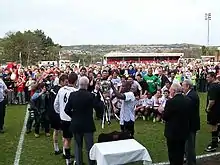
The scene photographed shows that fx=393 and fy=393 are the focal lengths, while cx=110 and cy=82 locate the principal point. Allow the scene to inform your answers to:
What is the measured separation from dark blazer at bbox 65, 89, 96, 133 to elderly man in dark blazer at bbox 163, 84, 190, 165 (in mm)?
1354

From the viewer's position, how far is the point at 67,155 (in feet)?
26.2

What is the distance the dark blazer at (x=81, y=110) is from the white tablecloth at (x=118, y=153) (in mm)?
727

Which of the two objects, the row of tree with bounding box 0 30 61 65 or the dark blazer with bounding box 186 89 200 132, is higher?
the row of tree with bounding box 0 30 61 65

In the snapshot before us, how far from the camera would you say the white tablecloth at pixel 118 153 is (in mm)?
5898

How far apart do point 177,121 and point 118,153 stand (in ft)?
4.33

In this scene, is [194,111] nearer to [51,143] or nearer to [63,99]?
[63,99]

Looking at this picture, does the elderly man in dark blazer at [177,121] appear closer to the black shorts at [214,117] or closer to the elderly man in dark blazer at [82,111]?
the elderly man in dark blazer at [82,111]

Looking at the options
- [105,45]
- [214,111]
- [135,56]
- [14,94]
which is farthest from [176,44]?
[214,111]

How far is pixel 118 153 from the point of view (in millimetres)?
5934

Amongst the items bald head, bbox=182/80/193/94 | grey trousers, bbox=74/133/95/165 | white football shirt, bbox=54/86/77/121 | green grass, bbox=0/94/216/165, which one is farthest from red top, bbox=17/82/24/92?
bald head, bbox=182/80/193/94

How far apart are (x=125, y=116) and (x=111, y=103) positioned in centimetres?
464

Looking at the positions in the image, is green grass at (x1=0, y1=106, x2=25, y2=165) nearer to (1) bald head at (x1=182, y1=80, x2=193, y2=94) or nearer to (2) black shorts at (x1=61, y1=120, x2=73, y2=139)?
(2) black shorts at (x1=61, y1=120, x2=73, y2=139)

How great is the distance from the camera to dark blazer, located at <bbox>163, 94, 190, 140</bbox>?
6605 mm

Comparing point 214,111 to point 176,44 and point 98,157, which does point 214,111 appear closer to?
point 98,157
